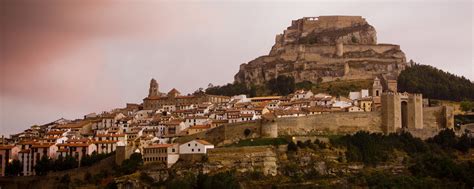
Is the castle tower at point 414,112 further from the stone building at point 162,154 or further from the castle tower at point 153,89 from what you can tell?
the castle tower at point 153,89

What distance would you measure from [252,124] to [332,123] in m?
4.78

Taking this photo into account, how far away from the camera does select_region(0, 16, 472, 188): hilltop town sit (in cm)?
4144

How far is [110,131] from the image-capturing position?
50031 millimetres

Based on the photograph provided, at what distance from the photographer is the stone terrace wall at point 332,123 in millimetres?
44938

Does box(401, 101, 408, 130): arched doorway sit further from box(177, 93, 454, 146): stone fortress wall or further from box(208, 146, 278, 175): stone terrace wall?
box(208, 146, 278, 175): stone terrace wall

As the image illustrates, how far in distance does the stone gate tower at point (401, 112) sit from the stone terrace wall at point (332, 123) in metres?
0.51

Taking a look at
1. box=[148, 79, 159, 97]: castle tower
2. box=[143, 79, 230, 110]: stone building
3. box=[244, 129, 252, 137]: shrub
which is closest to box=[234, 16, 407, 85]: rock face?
box=[143, 79, 230, 110]: stone building

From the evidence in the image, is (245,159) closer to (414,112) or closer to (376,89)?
(414,112)

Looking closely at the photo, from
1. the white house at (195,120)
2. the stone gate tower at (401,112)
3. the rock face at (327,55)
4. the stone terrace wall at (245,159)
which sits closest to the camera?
the stone terrace wall at (245,159)

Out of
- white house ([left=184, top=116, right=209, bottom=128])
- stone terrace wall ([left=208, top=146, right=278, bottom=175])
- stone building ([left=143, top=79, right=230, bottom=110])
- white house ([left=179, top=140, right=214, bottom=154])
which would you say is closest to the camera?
stone terrace wall ([left=208, top=146, right=278, bottom=175])

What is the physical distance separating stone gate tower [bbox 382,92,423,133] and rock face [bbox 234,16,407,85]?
13.5 m

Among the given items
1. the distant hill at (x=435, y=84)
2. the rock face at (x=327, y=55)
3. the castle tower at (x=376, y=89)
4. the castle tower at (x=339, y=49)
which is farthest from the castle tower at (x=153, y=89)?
the distant hill at (x=435, y=84)

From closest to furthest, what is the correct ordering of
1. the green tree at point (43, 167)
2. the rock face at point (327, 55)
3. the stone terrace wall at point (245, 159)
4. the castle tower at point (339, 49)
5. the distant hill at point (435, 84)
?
1. the stone terrace wall at point (245, 159)
2. the green tree at point (43, 167)
3. the distant hill at point (435, 84)
4. the rock face at point (327, 55)
5. the castle tower at point (339, 49)

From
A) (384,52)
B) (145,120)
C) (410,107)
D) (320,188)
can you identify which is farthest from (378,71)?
(320,188)
